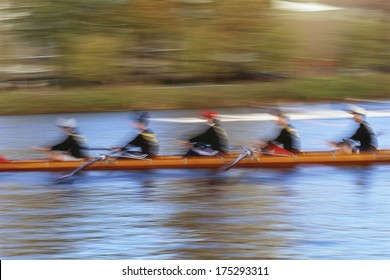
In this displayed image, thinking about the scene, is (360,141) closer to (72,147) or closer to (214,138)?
(214,138)

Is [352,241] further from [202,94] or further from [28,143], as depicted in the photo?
[202,94]

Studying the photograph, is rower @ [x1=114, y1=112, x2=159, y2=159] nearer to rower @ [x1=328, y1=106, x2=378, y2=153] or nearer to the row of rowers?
the row of rowers

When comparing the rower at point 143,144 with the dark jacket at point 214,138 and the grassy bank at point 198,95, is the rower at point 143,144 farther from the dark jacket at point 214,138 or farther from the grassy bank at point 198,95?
the grassy bank at point 198,95

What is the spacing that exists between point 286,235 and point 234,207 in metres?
1.46

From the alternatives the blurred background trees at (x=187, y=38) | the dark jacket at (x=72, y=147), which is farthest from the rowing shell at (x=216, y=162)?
the blurred background trees at (x=187, y=38)

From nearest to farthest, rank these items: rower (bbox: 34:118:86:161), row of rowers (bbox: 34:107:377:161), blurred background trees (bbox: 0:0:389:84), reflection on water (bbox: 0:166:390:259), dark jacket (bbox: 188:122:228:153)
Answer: reflection on water (bbox: 0:166:390:259) → dark jacket (bbox: 188:122:228:153) → row of rowers (bbox: 34:107:377:161) → rower (bbox: 34:118:86:161) → blurred background trees (bbox: 0:0:389:84)

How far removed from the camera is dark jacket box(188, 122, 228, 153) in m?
12.2

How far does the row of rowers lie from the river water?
1.03ft

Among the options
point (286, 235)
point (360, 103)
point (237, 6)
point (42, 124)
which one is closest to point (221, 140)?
point (286, 235)

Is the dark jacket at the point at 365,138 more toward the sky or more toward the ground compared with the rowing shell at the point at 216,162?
more toward the sky

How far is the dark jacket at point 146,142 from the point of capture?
12.3 metres

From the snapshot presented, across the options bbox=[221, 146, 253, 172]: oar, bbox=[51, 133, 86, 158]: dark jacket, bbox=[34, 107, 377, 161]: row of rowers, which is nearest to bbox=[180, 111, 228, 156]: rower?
bbox=[34, 107, 377, 161]: row of rowers

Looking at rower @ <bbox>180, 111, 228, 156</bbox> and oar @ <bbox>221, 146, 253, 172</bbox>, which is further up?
rower @ <bbox>180, 111, 228, 156</bbox>

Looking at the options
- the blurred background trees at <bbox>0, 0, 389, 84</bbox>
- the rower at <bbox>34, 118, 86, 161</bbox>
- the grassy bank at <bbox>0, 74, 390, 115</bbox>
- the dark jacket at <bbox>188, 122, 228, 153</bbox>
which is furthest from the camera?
the blurred background trees at <bbox>0, 0, 389, 84</bbox>
